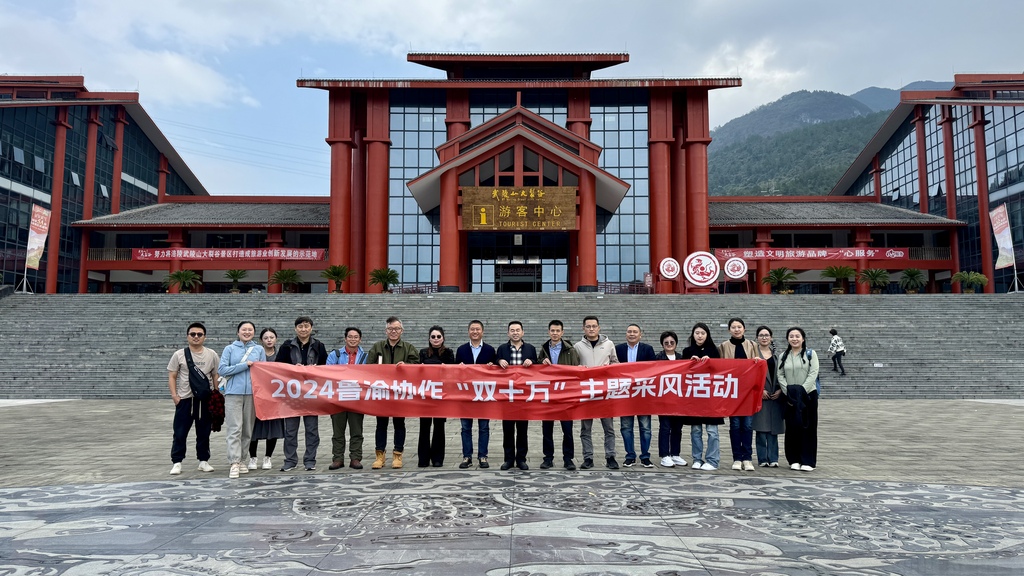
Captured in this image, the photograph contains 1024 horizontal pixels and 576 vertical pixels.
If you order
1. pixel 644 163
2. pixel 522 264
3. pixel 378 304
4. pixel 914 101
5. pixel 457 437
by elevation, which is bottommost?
pixel 457 437

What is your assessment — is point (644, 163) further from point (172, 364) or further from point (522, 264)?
point (172, 364)

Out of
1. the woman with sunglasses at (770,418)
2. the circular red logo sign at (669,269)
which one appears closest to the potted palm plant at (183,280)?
the circular red logo sign at (669,269)

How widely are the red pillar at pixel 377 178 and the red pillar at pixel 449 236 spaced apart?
18.8ft

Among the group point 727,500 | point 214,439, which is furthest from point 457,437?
point 727,500

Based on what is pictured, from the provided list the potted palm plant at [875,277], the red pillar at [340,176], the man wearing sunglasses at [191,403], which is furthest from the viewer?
the red pillar at [340,176]

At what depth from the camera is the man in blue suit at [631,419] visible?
23.6 ft

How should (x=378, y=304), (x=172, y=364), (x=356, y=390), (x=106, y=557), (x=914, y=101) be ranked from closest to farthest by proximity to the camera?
(x=106, y=557)
(x=172, y=364)
(x=356, y=390)
(x=378, y=304)
(x=914, y=101)

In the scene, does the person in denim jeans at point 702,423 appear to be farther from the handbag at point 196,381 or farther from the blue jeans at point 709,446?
the handbag at point 196,381

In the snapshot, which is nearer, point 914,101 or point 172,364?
point 172,364

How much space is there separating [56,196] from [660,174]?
118 feet

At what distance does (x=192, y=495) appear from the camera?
18.9ft

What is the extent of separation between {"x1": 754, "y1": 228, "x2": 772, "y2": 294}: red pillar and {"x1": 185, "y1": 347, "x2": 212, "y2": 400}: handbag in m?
31.9

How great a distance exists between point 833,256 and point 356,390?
34110 mm

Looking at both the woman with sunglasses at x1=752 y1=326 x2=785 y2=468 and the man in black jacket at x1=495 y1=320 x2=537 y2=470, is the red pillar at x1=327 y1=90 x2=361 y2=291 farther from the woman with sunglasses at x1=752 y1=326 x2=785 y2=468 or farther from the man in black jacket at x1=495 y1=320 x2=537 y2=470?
the woman with sunglasses at x1=752 y1=326 x2=785 y2=468
